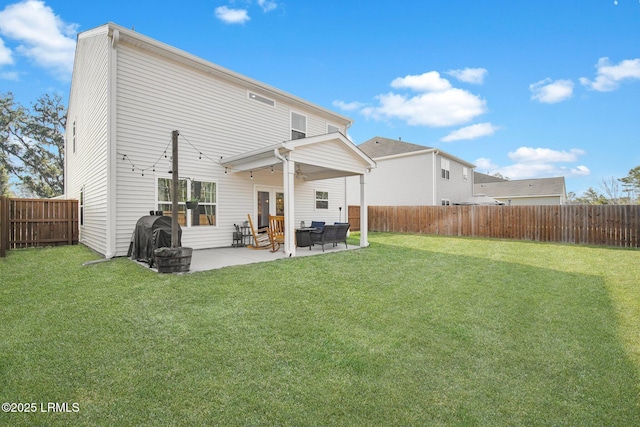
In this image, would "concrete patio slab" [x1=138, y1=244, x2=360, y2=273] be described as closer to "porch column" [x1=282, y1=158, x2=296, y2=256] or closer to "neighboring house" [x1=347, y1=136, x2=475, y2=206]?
"porch column" [x1=282, y1=158, x2=296, y2=256]

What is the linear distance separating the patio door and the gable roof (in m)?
11.4

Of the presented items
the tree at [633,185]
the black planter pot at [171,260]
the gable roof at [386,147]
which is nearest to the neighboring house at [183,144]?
the black planter pot at [171,260]

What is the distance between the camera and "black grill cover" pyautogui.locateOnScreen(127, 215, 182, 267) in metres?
6.40

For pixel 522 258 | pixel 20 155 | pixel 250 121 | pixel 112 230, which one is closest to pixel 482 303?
pixel 522 258

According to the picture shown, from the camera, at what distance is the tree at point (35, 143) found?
80.0 feet

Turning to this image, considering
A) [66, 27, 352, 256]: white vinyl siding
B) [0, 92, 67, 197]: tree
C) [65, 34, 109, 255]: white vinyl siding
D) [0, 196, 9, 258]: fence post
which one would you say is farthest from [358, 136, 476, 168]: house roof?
[0, 92, 67, 197]: tree

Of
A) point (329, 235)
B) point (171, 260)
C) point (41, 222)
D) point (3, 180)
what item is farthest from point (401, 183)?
point (3, 180)

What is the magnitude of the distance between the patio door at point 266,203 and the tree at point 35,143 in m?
25.1

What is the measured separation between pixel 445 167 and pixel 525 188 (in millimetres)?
14133

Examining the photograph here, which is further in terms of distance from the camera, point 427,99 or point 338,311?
point 427,99

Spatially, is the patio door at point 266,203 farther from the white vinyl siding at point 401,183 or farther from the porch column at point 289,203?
the white vinyl siding at point 401,183

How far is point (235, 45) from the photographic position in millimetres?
13297

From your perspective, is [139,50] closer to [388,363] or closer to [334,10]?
[334,10]

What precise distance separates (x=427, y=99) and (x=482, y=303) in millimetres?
30064
